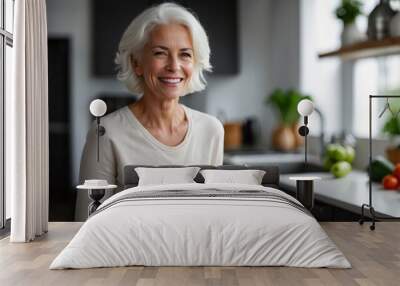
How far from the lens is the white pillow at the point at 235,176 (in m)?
5.71

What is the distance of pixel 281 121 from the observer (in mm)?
8289

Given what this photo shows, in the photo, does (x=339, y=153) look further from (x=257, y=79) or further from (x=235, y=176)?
(x=257, y=79)

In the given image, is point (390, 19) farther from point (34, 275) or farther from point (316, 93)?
point (34, 275)

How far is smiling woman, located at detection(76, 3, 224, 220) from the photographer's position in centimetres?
607

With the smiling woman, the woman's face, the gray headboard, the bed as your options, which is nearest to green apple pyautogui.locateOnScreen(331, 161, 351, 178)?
the gray headboard

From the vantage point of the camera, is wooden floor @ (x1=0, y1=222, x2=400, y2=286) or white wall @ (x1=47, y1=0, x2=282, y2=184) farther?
white wall @ (x1=47, y1=0, x2=282, y2=184)

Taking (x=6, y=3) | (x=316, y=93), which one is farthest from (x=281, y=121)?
(x=6, y=3)

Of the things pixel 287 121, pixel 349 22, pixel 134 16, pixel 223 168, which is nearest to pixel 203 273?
pixel 223 168

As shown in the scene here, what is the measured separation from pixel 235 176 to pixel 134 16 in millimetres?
3277

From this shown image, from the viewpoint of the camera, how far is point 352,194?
567cm

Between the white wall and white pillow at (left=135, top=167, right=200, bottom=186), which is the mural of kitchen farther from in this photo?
white pillow at (left=135, top=167, right=200, bottom=186)

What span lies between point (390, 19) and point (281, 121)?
2.15 m

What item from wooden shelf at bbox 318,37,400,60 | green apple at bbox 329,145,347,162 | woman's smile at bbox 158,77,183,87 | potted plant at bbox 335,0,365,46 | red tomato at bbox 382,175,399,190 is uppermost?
potted plant at bbox 335,0,365,46

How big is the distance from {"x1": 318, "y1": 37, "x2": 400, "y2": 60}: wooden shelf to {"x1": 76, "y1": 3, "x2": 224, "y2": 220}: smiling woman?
4.66 feet
